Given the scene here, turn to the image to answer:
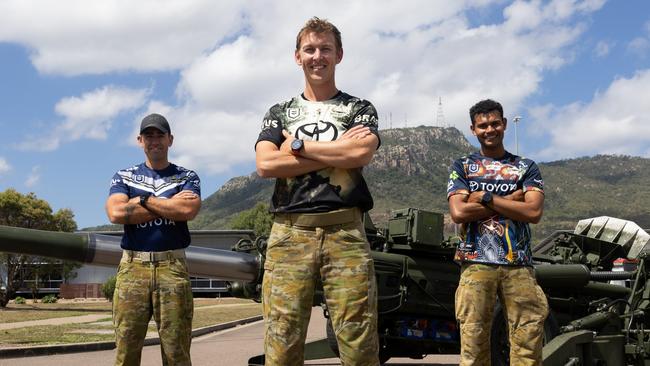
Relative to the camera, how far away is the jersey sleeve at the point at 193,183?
16.1 feet

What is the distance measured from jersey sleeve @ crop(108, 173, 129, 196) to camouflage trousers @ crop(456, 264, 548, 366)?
2.27 m

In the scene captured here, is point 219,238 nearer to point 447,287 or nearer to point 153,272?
point 447,287

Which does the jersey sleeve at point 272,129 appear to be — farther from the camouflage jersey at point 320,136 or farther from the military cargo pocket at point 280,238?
the military cargo pocket at point 280,238

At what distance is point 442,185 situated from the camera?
442ft

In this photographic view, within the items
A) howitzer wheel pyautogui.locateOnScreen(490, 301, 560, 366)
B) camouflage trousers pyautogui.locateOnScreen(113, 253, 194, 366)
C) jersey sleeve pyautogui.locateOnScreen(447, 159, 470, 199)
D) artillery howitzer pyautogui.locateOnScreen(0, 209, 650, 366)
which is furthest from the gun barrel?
jersey sleeve pyautogui.locateOnScreen(447, 159, 470, 199)

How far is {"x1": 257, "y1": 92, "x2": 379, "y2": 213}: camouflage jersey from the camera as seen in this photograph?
356cm

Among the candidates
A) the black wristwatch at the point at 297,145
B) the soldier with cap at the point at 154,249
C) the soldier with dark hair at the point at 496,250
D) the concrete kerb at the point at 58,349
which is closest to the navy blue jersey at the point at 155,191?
the soldier with cap at the point at 154,249

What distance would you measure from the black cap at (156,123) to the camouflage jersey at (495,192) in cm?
190

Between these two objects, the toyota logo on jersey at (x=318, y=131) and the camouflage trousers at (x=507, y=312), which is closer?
the toyota logo on jersey at (x=318, y=131)

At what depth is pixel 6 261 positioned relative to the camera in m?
35.6

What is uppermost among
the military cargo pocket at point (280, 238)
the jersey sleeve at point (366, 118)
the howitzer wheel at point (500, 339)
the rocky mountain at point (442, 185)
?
the rocky mountain at point (442, 185)

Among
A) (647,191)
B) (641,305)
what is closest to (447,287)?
(641,305)

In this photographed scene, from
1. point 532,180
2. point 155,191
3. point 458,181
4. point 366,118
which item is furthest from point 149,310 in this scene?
point 532,180

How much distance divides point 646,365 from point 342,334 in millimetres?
4808
